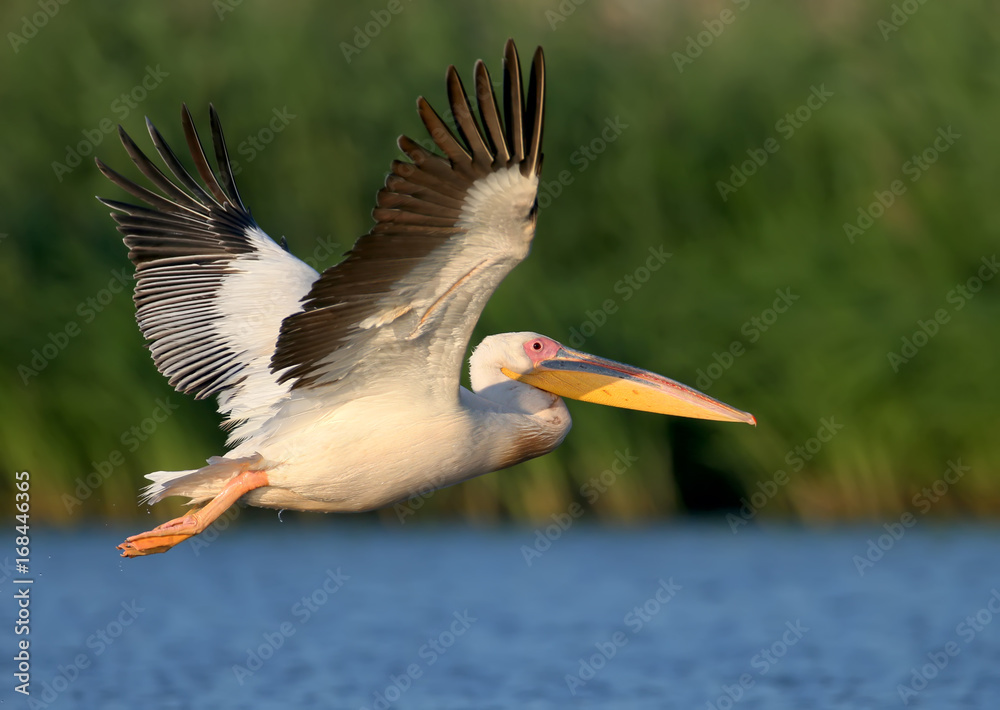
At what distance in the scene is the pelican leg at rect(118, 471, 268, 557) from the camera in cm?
666

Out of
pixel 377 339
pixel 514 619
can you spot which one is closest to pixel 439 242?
pixel 377 339

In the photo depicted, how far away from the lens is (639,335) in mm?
13031

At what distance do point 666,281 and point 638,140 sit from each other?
58.2 inches

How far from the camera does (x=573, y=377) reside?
24.5ft

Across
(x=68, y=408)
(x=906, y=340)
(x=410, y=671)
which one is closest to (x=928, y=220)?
(x=906, y=340)

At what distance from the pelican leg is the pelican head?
1261 mm

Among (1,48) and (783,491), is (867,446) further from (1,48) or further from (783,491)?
(1,48)

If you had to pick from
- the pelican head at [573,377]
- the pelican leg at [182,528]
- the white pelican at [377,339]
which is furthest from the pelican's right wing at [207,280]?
the pelican head at [573,377]

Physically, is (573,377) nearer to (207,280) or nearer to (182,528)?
(207,280)

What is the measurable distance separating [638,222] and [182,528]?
8.01 m

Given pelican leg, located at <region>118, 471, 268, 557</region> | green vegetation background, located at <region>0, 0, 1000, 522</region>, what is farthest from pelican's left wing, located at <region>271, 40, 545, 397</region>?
green vegetation background, located at <region>0, 0, 1000, 522</region>

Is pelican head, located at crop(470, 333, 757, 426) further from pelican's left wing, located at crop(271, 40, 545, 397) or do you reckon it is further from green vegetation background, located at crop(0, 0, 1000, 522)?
green vegetation background, located at crop(0, 0, 1000, 522)

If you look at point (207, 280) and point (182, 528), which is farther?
point (207, 280)

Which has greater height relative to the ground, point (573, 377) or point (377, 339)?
point (377, 339)
